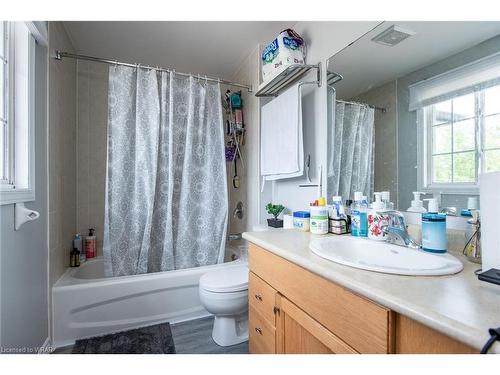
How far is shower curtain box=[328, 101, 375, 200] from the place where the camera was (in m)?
1.23

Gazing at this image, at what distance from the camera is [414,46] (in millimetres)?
1018

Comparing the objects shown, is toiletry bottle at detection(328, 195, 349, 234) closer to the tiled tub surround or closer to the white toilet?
the white toilet

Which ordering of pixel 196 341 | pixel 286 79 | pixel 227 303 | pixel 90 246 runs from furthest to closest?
pixel 90 246
pixel 286 79
pixel 196 341
pixel 227 303

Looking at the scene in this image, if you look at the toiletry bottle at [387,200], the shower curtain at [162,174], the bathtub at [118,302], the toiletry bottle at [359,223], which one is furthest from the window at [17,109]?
the toiletry bottle at [387,200]

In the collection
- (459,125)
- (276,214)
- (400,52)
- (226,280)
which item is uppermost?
(400,52)

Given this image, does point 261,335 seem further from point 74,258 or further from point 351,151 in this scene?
point 74,258

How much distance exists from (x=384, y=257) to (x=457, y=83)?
0.71m

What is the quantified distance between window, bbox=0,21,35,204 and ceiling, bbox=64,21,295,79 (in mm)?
753

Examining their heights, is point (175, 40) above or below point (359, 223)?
above

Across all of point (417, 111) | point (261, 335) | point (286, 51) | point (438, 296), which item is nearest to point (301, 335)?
point (261, 335)

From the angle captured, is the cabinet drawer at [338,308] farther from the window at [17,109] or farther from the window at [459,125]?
the window at [17,109]

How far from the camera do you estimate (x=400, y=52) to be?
1.07 metres

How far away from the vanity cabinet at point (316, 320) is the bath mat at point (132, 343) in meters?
0.64

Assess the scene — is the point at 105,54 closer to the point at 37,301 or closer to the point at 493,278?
the point at 37,301
